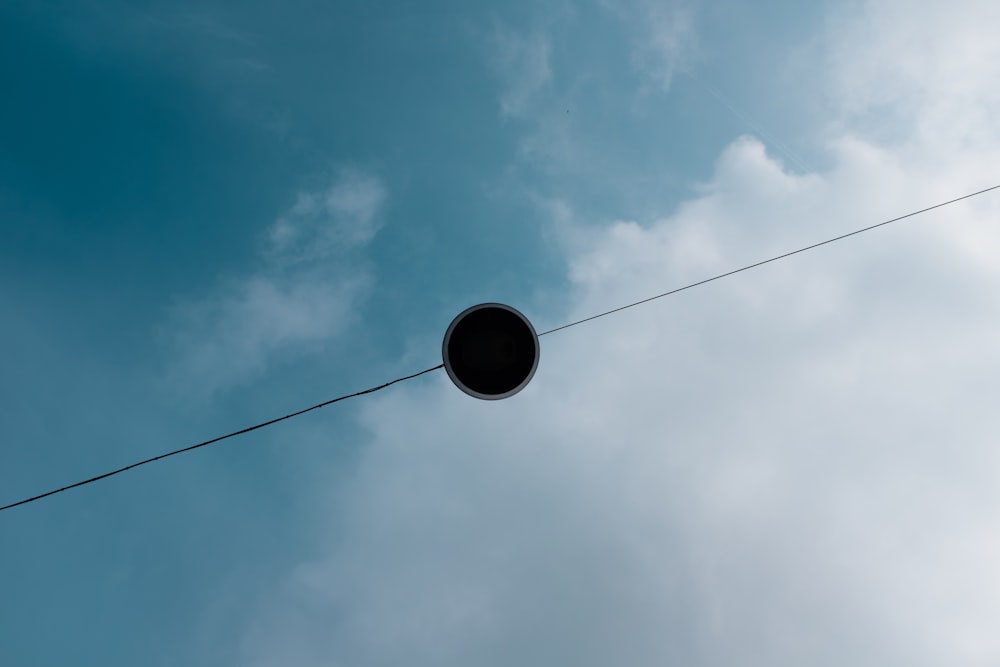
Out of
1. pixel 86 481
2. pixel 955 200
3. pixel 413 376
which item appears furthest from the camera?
pixel 955 200

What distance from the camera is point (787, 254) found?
9.98m

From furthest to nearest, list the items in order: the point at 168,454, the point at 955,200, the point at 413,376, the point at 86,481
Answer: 1. the point at 955,200
2. the point at 413,376
3. the point at 168,454
4. the point at 86,481

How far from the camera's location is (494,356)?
23.4 ft

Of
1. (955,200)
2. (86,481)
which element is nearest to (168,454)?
(86,481)

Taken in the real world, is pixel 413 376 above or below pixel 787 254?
below

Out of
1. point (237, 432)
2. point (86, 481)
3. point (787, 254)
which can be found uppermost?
point (787, 254)

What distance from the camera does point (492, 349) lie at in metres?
7.15

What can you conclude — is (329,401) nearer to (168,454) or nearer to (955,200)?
(168,454)

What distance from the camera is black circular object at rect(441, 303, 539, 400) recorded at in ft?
23.3

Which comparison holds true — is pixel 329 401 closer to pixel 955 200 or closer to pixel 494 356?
pixel 494 356

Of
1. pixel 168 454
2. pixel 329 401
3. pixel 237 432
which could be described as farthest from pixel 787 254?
pixel 168 454

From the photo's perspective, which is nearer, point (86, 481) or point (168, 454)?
point (86, 481)

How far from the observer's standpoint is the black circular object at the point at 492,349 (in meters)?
7.10

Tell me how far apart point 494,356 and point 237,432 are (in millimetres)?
3607
